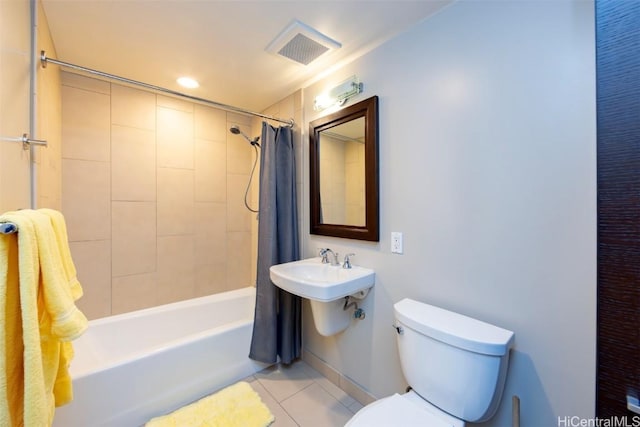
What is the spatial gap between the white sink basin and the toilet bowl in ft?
1.69

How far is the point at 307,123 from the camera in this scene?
210cm

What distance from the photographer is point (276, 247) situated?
79.8 inches

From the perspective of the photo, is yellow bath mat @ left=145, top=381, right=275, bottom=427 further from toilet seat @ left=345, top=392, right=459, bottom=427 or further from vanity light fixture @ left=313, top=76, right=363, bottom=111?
vanity light fixture @ left=313, top=76, right=363, bottom=111

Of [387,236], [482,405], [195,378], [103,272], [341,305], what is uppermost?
[387,236]

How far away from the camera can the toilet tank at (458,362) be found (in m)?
0.98

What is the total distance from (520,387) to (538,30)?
148 cm

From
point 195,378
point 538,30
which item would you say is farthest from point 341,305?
point 538,30

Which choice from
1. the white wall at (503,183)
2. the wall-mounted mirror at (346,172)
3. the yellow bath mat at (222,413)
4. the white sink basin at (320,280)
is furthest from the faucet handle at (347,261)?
the yellow bath mat at (222,413)

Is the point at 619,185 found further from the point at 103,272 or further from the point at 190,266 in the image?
the point at 103,272

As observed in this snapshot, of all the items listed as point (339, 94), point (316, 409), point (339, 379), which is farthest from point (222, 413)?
point (339, 94)

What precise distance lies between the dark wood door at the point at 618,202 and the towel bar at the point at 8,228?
153 centimetres

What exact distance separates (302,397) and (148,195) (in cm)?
207

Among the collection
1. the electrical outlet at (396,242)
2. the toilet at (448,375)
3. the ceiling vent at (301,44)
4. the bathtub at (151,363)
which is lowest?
the bathtub at (151,363)

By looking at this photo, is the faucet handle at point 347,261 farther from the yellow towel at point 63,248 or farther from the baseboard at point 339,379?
the yellow towel at point 63,248
